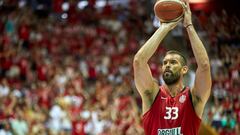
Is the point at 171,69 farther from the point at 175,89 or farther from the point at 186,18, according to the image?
the point at 186,18

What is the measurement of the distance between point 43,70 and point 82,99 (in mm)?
2242

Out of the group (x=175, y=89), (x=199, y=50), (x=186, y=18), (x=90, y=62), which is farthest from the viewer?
(x=90, y=62)

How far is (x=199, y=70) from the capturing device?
5031 millimetres

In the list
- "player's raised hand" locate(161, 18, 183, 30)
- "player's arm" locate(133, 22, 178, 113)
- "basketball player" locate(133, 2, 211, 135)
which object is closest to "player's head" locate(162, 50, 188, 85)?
"basketball player" locate(133, 2, 211, 135)

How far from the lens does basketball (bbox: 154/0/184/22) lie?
16.8ft

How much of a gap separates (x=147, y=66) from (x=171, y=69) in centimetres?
20

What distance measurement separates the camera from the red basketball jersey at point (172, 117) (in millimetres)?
5102

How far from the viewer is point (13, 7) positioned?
20.6 meters

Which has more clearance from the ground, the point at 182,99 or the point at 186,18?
the point at 186,18

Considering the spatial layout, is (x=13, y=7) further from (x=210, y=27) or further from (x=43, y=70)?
(x=210, y=27)

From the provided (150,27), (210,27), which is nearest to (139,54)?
(210,27)

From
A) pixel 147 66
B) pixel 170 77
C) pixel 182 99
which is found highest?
pixel 147 66

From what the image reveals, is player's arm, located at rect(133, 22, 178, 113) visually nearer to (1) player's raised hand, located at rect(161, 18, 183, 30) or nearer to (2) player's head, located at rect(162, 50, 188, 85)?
(1) player's raised hand, located at rect(161, 18, 183, 30)

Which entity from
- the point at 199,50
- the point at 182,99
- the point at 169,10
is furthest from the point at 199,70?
the point at 169,10
